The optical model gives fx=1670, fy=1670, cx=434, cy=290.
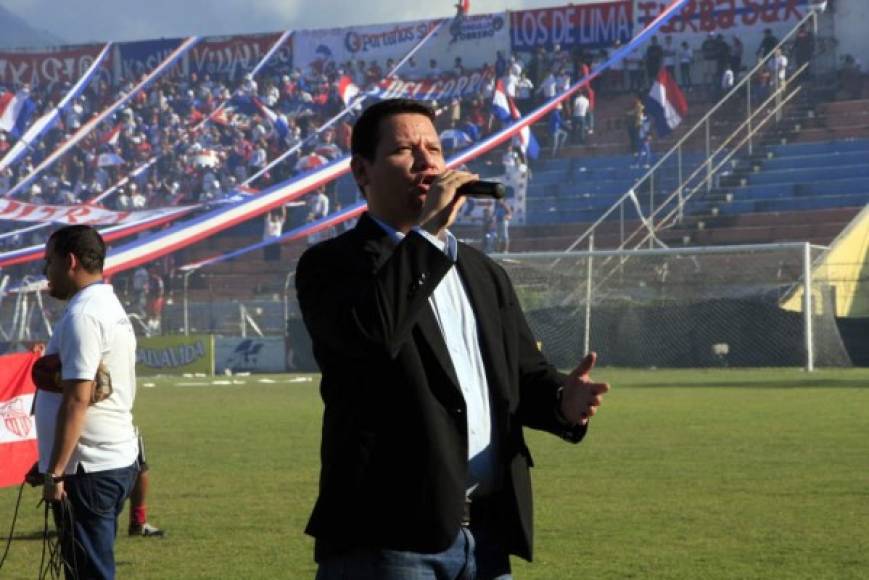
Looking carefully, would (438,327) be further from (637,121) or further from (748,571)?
(637,121)

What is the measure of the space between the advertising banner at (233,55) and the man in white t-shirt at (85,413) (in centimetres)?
5828

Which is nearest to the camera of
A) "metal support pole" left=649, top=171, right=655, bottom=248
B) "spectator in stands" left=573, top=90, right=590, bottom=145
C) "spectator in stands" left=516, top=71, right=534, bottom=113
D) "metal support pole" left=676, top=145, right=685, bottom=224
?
"metal support pole" left=649, top=171, right=655, bottom=248

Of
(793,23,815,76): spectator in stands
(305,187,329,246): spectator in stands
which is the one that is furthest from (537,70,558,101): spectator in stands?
(305,187,329,246): spectator in stands

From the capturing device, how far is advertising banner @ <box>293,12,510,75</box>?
60.2m

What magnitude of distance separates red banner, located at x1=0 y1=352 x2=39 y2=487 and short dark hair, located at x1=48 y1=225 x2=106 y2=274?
7578 mm

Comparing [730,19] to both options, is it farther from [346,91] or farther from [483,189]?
[483,189]

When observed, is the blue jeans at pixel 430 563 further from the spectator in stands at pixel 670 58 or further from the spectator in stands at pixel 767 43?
the spectator in stands at pixel 670 58

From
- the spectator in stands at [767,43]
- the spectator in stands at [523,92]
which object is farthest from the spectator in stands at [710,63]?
the spectator in stands at [523,92]

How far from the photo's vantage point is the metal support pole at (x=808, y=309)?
35.8 metres

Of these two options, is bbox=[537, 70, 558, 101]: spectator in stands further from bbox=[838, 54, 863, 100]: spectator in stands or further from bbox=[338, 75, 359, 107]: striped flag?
bbox=[838, 54, 863, 100]: spectator in stands

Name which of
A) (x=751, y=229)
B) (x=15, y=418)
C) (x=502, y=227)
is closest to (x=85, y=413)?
(x=15, y=418)

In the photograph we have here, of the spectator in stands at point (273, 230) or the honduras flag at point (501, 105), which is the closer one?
the spectator in stands at point (273, 230)

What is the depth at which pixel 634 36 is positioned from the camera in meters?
56.7

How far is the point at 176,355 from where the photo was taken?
1654 inches
